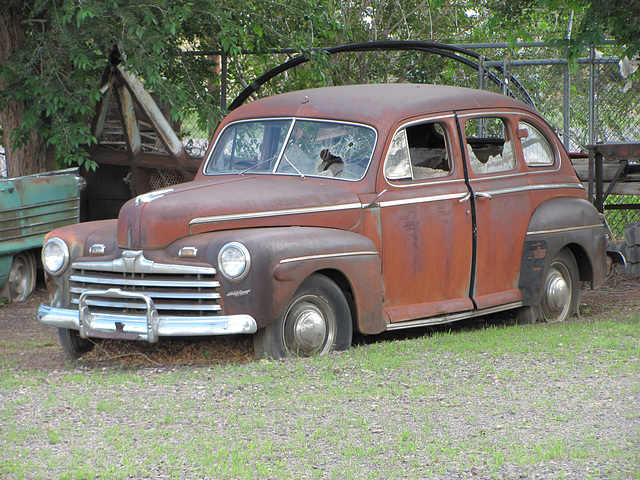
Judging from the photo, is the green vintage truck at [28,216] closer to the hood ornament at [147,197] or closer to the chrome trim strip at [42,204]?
the chrome trim strip at [42,204]

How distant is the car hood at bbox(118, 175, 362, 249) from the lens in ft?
17.8

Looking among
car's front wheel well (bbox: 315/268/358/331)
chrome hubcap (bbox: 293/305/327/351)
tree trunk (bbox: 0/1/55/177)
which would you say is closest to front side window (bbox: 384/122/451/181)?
car's front wheel well (bbox: 315/268/358/331)

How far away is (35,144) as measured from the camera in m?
10.3

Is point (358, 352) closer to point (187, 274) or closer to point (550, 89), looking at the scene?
point (187, 274)

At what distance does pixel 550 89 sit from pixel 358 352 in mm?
6705

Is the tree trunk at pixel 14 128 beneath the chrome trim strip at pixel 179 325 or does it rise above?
above

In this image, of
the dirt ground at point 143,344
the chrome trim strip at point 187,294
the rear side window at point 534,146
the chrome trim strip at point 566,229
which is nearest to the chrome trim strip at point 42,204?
the dirt ground at point 143,344

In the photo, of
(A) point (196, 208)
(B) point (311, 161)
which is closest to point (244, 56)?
(B) point (311, 161)

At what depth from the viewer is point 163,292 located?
5.35 m

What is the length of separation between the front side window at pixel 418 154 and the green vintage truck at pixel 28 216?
4097 mm

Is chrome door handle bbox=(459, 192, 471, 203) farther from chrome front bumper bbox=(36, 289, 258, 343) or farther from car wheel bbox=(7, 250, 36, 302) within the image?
car wheel bbox=(7, 250, 36, 302)

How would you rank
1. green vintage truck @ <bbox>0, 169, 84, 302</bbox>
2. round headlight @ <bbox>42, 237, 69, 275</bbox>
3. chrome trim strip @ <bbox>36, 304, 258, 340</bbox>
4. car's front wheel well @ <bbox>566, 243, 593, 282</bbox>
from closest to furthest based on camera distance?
chrome trim strip @ <bbox>36, 304, 258, 340</bbox>, round headlight @ <bbox>42, 237, 69, 275</bbox>, car's front wheel well @ <bbox>566, 243, 593, 282</bbox>, green vintage truck @ <bbox>0, 169, 84, 302</bbox>

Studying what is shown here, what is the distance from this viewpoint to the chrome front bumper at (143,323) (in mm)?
5184

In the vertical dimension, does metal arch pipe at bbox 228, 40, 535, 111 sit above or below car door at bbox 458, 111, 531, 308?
above
